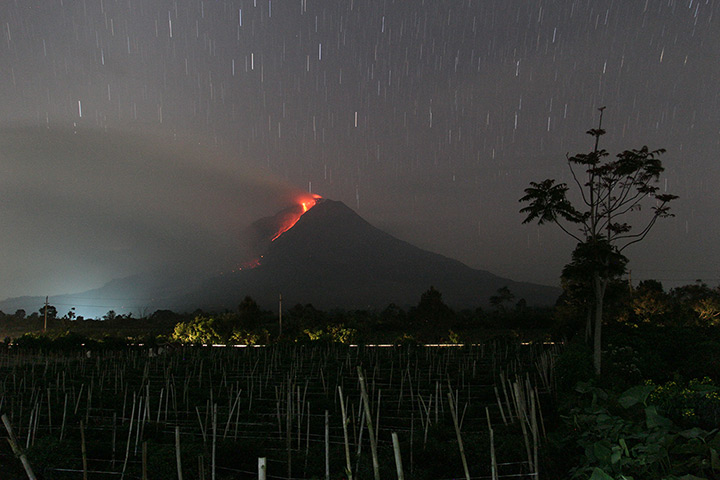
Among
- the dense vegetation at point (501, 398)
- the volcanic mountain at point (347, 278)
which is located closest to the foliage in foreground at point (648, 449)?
the dense vegetation at point (501, 398)

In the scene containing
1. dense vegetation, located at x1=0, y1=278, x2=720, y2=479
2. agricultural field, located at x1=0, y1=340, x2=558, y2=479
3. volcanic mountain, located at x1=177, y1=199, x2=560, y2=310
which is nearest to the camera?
dense vegetation, located at x1=0, y1=278, x2=720, y2=479

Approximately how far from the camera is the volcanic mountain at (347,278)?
156000mm

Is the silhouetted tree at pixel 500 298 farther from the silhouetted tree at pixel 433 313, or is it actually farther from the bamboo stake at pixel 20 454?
the bamboo stake at pixel 20 454

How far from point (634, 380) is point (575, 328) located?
51.6 ft

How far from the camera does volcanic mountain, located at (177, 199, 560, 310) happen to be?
156 meters

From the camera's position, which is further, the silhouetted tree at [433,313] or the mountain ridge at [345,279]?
the mountain ridge at [345,279]

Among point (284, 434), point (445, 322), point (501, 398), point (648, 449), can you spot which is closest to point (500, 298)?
point (445, 322)

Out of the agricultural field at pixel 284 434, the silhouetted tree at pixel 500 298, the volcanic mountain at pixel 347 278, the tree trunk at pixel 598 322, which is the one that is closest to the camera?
the agricultural field at pixel 284 434

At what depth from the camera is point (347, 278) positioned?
552 ft

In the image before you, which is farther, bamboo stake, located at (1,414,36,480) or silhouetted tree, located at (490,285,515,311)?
silhouetted tree, located at (490,285,515,311)

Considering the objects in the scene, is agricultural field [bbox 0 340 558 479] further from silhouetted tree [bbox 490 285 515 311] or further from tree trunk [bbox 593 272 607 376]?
silhouetted tree [bbox 490 285 515 311]

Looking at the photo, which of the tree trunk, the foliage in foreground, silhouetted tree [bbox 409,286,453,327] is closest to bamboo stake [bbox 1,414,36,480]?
the foliage in foreground

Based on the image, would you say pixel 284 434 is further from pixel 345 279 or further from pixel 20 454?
pixel 345 279

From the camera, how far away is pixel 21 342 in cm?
2509
